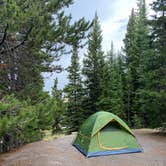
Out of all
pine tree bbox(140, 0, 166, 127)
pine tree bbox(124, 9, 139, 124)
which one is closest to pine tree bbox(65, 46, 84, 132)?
pine tree bbox(124, 9, 139, 124)

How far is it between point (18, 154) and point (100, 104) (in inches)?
651

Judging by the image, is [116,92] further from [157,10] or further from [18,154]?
[18,154]

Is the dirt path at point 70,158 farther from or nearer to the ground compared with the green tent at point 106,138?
nearer to the ground

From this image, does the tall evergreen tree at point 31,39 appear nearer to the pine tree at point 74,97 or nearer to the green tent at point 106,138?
the green tent at point 106,138

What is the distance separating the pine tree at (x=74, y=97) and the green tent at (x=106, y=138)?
583 inches

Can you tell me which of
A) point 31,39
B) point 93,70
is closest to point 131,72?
point 93,70

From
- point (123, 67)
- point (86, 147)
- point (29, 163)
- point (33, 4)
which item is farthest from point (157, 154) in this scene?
point (123, 67)

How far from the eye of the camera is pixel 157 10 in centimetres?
A: 1266

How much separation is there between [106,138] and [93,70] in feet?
55.6

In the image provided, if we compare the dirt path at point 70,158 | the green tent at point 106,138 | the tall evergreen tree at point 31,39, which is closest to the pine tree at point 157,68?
the dirt path at point 70,158

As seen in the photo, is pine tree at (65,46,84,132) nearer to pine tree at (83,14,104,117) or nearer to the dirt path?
pine tree at (83,14,104,117)

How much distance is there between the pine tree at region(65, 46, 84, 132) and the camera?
80.3 ft

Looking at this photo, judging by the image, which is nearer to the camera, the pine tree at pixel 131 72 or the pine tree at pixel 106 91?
the pine tree at pixel 106 91

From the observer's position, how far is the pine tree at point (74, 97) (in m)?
24.5
